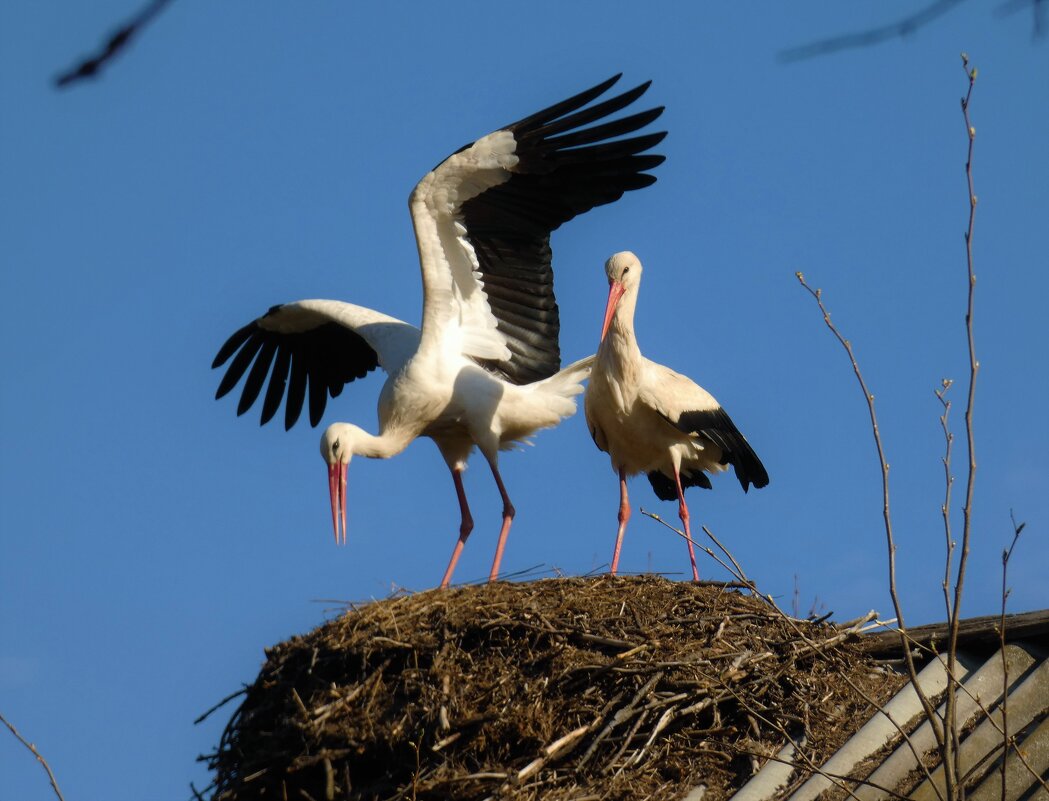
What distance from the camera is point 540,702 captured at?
580 centimetres

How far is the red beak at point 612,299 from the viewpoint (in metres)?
8.82

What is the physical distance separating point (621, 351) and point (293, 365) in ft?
11.0

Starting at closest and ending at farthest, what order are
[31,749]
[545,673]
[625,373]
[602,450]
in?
1. [31,749]
2. [545,673]
3. [625,373]
4. [602,450]

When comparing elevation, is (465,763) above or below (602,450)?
below

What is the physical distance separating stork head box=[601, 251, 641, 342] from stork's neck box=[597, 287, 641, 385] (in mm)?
60

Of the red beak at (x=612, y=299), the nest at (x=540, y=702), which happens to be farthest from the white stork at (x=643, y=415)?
the nest at (x=540, y=702)

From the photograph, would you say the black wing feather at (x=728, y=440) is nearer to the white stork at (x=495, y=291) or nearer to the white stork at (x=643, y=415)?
the white stork at (x=643, y=415)

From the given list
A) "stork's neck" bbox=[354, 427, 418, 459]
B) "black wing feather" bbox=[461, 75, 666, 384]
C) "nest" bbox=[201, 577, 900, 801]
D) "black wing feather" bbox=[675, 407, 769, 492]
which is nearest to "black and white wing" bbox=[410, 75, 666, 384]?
"black wing feather" bbox=[461, 75, 666, 384]

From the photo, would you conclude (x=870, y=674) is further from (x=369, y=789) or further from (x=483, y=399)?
(x=483, y=399)

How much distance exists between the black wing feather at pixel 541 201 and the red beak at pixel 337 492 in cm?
114

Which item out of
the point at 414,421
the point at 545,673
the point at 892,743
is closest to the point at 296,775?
the point at 545,673

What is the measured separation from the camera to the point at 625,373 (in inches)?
344

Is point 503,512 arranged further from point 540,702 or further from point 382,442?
point 540,702

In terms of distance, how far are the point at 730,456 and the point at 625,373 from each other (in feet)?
2.88
